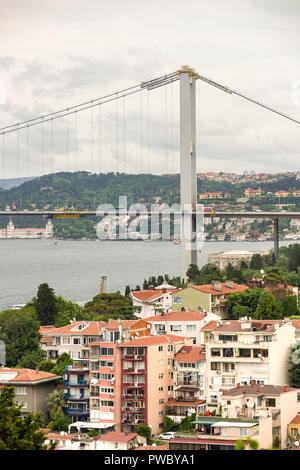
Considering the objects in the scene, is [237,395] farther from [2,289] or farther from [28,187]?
[28,187]

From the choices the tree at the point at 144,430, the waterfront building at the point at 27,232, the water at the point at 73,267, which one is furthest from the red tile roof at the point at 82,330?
the waterfront building at the point at 27,232

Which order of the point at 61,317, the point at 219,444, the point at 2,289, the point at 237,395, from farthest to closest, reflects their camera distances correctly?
the point at 2,289
the point at 61,317
the point at 237,395
the point at 219,444

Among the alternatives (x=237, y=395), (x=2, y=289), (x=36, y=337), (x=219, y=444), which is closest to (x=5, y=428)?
(x=219, y=444)

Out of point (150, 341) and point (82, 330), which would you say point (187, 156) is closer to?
point (82, 330)

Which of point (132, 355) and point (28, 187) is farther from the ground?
point (28, 187)

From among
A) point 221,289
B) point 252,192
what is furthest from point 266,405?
point 252,192

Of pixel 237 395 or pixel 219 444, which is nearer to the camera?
pixel 219 444
